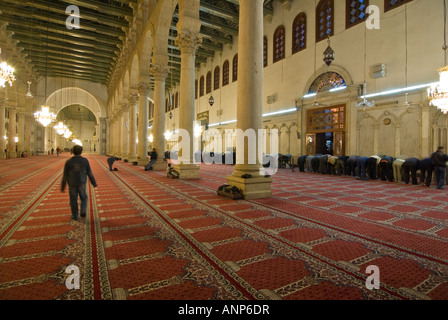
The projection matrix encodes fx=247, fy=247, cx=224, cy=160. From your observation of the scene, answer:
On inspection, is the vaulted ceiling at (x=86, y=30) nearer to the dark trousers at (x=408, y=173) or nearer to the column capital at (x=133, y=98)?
the column capital at (x=133, y=98)

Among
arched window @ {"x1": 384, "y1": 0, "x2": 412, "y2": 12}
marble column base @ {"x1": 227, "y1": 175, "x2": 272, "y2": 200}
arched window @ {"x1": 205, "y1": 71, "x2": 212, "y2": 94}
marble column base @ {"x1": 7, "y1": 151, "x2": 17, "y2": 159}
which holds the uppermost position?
arched window @ {"x1": 205, "y1": 71, "x2": 212, "y2": 94}

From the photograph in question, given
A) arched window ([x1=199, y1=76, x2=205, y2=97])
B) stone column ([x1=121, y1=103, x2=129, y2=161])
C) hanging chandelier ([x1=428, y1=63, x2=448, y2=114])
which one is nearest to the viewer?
hanging chandelier ([x1=428, y1=63, x2=448, y2=114])

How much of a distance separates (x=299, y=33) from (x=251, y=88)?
31.4 feet

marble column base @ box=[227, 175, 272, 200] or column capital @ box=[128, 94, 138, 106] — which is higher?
column capital @ box=[128, 94, 138, 106]

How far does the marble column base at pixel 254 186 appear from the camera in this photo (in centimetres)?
447

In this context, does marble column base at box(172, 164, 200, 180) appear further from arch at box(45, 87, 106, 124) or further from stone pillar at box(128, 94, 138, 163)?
arch at box(45, 87, 106, 124)

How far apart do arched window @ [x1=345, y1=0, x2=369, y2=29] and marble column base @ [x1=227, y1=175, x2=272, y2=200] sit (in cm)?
890

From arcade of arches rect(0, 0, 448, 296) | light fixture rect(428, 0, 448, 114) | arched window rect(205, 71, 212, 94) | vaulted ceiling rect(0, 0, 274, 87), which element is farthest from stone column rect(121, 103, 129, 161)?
light fixture rect(428, 0, 448, 114)

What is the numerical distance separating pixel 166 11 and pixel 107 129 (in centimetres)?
2034

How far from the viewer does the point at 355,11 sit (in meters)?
9.85

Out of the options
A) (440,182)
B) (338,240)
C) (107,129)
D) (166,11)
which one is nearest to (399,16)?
(440,182)

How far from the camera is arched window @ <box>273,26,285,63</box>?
43.1 ft

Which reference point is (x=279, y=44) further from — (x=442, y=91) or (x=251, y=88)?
(x=251, y=88)

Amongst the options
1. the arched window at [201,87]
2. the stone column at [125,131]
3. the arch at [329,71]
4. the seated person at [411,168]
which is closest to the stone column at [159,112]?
the arch at [329,71]
